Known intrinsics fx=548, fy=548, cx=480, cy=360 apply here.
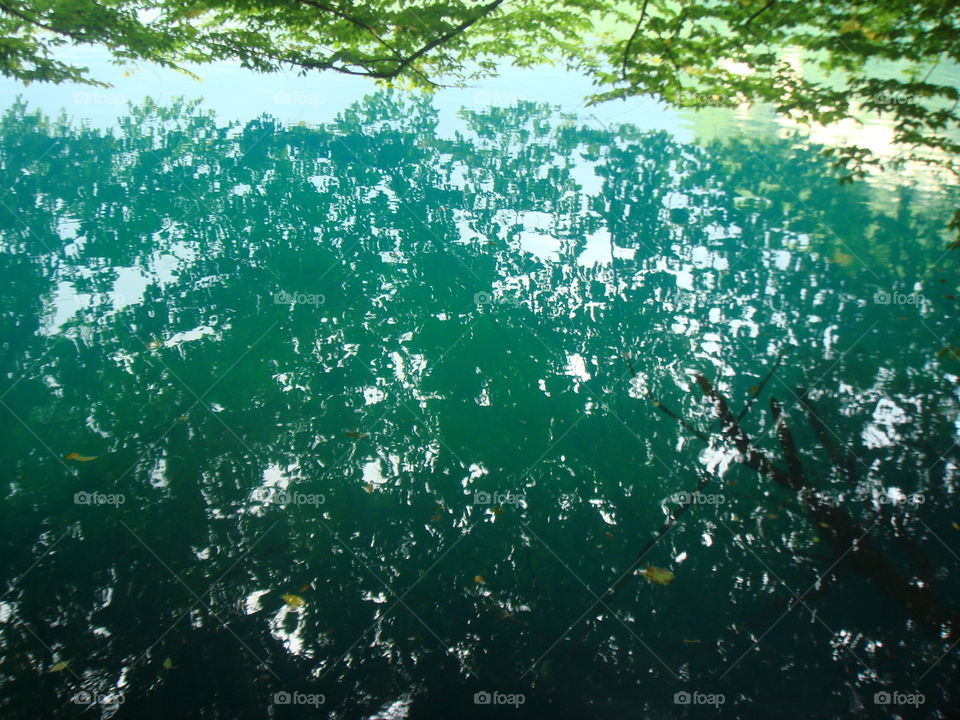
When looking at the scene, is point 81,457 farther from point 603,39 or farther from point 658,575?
point 603,39

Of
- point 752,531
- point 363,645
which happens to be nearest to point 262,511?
point 363,645

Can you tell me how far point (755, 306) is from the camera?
5109mm

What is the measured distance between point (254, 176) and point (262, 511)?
649 cm

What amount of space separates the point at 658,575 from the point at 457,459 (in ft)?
4.39

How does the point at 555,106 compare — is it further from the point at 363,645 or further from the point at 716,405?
the point at 363,645

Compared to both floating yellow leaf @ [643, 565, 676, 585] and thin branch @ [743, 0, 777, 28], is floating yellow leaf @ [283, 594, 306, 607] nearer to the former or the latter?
floating yellow leaf @ [643, 565, 676, 585]

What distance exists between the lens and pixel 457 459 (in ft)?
11.4

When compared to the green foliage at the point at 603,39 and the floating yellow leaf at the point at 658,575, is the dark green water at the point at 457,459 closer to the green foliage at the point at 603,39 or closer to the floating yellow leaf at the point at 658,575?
the floating yellow leaf at the point at 658,575

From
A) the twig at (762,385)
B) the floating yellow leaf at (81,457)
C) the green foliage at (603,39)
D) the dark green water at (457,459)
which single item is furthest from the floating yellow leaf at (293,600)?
the green foliage at (603,39)

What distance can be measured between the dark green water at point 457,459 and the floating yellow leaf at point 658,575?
52 mm

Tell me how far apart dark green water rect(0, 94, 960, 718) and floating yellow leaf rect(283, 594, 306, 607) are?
0.02 metres

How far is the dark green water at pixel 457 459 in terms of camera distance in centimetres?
238

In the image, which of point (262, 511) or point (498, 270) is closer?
point (262, 511)

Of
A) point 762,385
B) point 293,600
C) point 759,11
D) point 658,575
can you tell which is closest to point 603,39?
point 759,11
